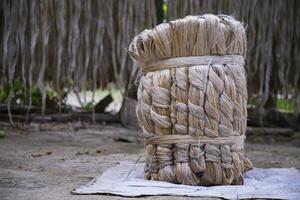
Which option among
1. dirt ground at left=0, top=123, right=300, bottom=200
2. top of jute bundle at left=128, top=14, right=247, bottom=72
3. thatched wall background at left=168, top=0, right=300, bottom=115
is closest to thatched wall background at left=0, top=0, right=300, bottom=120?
thatched wall background at left=168, top=0, right=300, bottom=115

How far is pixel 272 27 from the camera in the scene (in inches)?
158

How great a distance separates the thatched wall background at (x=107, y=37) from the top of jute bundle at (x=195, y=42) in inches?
74.2

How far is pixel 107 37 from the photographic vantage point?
4.23 meters

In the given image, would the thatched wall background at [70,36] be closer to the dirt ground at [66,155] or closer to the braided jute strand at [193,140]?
the dirt ground at [66,155]

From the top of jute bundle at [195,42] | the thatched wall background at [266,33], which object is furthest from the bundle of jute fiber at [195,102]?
the thatched wall background at [266,33]

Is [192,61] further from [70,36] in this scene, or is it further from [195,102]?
[70,36]

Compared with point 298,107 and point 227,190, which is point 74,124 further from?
point 227,190

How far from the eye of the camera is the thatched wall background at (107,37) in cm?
399

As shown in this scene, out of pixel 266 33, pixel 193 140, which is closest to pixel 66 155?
pixel 193 140

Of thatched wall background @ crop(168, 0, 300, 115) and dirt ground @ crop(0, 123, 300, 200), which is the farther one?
thatched wall background @ crop(168, 0, 300, 115)

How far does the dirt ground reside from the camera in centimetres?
204

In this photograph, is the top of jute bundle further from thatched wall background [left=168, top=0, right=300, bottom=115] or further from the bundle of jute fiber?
thatched wall background [left=168, top=0, right=300, bottom=115]

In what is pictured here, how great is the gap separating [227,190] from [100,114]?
286 cm

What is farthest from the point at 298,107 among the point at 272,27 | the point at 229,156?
the point at 229,156
